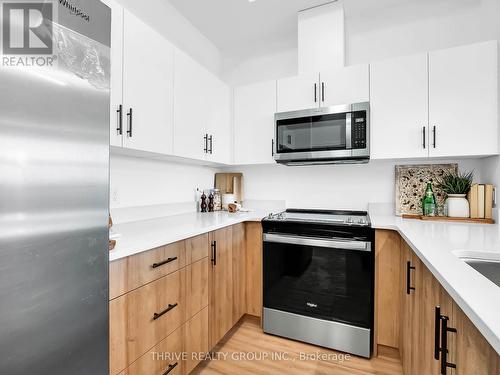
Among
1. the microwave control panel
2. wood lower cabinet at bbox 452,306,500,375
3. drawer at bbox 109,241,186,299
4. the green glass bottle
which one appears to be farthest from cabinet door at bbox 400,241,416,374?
drawer at bbox 109,241,186,299

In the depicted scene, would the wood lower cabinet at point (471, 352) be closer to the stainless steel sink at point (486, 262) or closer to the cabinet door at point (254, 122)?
the stainless steel sink at point (486, 262)

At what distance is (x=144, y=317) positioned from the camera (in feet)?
3.90

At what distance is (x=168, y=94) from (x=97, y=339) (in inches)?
58.0

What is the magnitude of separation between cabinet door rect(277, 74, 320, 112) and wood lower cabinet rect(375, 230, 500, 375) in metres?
1.22

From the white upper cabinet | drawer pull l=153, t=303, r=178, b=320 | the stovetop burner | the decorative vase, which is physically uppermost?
the white upper cabinet

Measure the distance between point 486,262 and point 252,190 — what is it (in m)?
2.04

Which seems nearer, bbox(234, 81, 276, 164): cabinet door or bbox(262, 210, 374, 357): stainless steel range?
bbox(262, 210, 374, 357): stainless steel range

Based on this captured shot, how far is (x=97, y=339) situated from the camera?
85 cm

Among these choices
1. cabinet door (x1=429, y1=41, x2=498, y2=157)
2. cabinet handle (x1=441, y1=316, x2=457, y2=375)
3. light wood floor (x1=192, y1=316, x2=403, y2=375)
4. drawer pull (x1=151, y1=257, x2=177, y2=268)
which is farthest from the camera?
cabinet door (x1=429, y1=41, x2=498, y2=157)

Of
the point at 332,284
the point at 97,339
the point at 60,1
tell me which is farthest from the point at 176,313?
the point at 60,1

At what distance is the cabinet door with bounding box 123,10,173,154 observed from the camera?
1.46m

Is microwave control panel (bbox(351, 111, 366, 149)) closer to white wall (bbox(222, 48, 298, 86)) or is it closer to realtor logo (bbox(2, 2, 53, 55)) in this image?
white wall (bbox(222, 48, 298, 86))

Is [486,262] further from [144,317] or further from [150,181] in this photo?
[150,181]

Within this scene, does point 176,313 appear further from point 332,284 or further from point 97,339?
point 332,284
